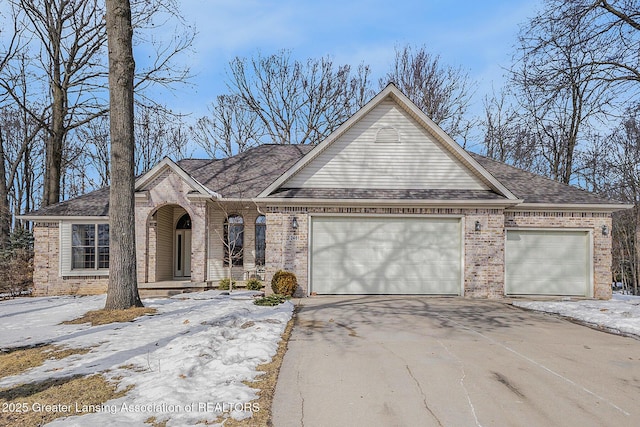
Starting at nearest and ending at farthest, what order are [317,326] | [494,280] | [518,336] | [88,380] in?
[88,380], [518,336], [317,326], [494,280]

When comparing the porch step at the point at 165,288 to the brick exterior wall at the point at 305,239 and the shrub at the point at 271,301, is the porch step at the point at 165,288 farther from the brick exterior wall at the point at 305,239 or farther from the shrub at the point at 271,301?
the shrub at the point at 271,301

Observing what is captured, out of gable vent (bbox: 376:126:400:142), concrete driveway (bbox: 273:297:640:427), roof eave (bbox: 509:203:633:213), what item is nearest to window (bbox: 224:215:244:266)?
gable vent (bbox: 376:126:400:142)

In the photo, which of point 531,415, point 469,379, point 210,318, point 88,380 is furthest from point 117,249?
point 531,415

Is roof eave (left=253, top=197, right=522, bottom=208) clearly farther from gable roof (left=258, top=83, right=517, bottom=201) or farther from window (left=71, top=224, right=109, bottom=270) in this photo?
window (left=71, top=224, right=109, bottom=270)

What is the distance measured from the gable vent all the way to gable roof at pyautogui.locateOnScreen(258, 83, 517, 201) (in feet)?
2.41

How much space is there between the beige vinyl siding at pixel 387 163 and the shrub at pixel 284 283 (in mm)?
2863

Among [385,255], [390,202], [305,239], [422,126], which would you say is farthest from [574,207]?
[305,239]

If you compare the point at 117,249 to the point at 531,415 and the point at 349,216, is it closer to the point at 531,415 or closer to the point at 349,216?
the point at 349,216

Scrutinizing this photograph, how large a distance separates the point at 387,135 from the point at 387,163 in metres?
0.89

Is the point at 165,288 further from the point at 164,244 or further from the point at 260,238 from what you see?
the point at 260,238

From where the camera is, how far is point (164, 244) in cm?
1603

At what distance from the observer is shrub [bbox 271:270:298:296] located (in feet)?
38.7

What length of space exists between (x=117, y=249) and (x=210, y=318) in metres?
2.80

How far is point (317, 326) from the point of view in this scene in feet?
27.0
